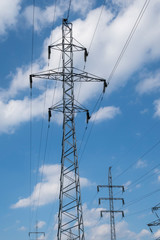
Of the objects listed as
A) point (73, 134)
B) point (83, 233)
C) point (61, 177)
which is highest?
point (73, 134)

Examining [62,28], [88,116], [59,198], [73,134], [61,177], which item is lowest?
[59,198]

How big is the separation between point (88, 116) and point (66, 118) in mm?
1696

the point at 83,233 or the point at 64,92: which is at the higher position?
the point at 64,92

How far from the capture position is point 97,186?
48.2m

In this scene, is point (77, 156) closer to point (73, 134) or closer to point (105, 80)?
point (73, 134)

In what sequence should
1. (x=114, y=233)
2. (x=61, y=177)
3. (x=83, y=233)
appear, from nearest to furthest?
(x=83, y=233)
(x=61, y=177)
(x=114, y=233)

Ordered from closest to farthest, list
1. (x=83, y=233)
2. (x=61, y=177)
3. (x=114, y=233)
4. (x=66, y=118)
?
1. (x=83, y=233)
2. (x=61, y=177)
3. (x=66, y=118)
4. (x=114, y=233)

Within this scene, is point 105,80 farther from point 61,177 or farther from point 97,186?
point 97,186

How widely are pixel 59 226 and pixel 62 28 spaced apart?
15.8 meters

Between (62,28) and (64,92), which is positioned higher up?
(62,28)

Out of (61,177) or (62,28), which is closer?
(61,177)

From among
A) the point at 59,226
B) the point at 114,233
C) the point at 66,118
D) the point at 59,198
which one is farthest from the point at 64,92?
the point at 114,233

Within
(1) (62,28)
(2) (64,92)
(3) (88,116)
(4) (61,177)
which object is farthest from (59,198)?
(1) (62,28)

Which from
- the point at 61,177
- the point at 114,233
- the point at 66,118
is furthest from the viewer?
the point at 114,233
